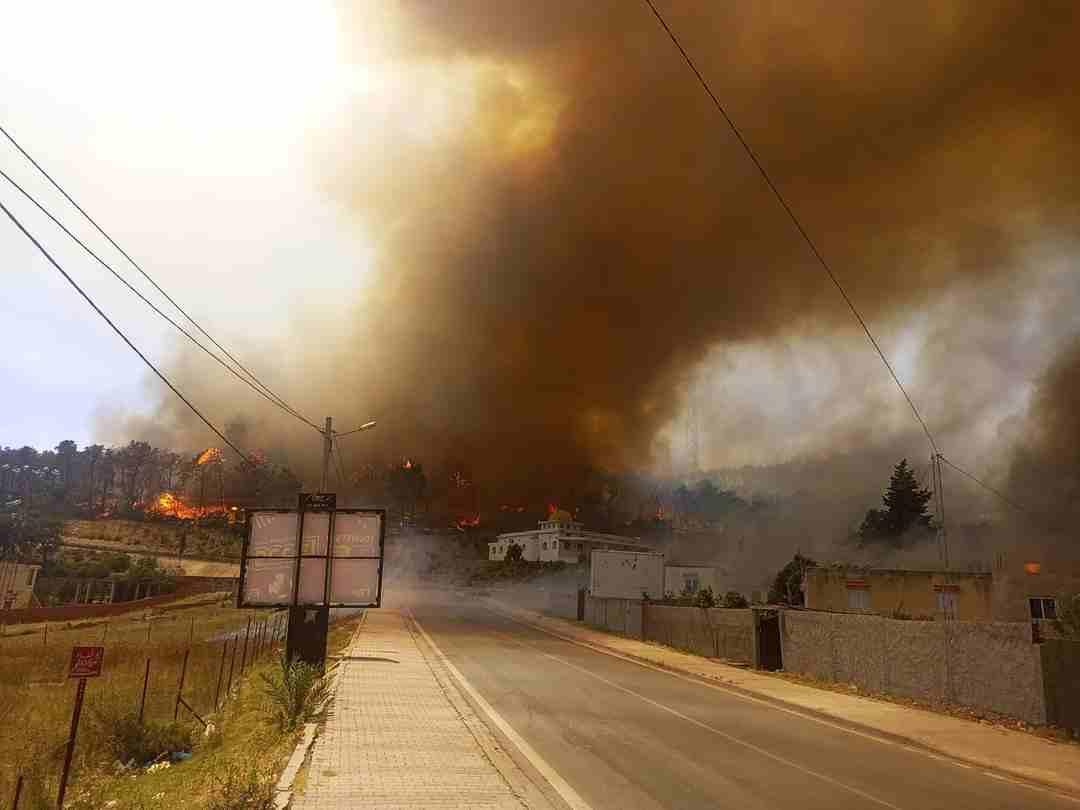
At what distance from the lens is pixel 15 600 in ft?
186

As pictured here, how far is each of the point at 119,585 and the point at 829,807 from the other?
72.0 meters

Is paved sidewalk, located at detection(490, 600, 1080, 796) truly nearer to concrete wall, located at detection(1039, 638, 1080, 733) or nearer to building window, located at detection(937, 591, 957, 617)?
concrete wall, located at detection(1039, 638, 1080, 733)

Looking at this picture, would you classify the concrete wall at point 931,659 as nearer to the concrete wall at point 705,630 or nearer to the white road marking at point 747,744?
the concrete wall at point 705,630

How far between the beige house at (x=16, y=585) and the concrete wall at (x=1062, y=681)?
63164 mm

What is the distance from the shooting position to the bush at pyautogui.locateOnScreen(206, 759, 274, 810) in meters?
6.35

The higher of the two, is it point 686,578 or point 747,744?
point 686,578

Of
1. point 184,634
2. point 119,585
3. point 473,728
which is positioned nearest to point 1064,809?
point 473,728

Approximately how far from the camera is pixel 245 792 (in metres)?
6.70

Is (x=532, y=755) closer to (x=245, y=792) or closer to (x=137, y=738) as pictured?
(x=245, y=792)

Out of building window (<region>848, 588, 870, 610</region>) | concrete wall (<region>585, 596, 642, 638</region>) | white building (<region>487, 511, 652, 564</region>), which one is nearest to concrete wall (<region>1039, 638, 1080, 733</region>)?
building window (<region>848, 588, 870, 610</region>)

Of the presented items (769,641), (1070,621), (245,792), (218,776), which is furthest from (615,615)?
(245,792)

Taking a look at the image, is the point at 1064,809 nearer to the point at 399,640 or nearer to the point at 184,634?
the point at 399,640

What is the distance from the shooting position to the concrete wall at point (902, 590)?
30797mm

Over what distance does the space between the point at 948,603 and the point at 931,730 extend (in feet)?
68.4
